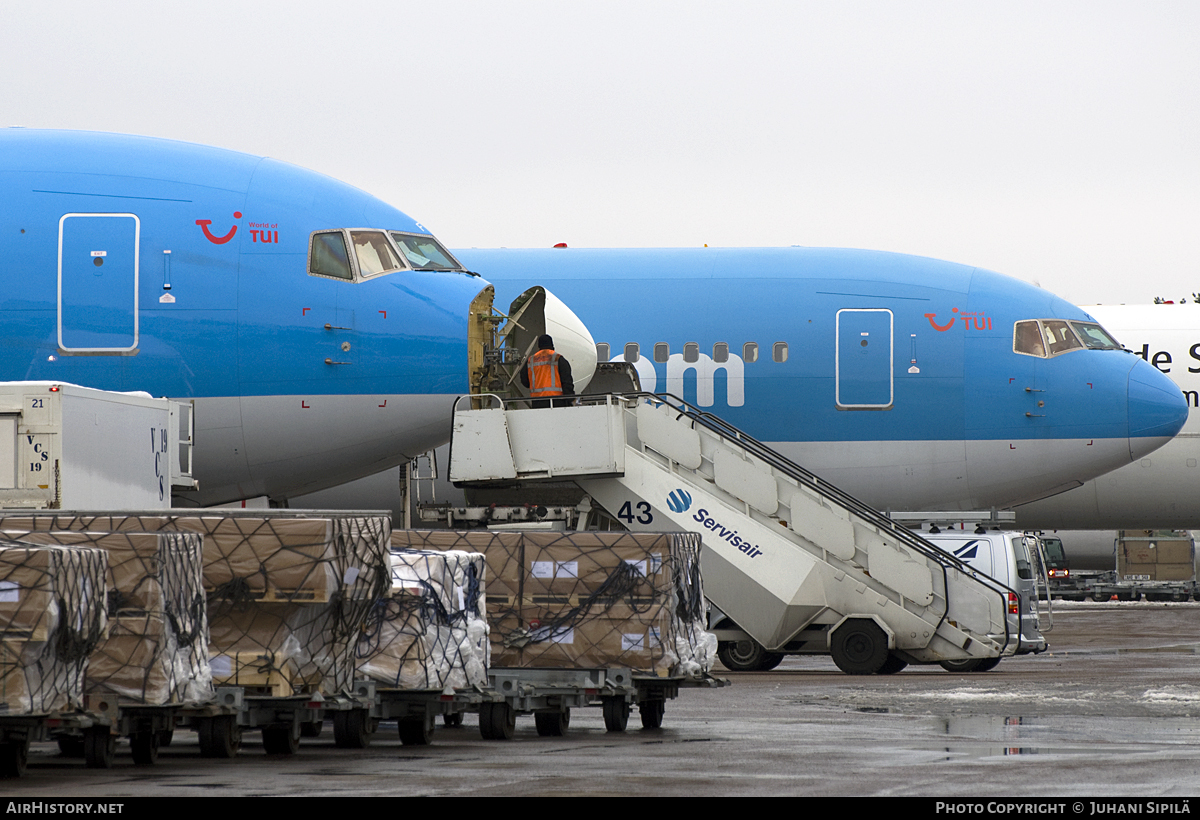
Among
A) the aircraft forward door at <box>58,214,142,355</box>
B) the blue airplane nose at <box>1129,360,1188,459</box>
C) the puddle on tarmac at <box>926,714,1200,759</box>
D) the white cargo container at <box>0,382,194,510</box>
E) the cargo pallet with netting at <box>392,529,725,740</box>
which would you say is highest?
the aircraft forward door at <box>58,214,142,355</box>

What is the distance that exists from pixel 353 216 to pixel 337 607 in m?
7.04

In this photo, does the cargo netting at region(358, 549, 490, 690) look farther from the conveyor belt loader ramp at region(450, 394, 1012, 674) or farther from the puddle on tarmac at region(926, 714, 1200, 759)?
the conveyor belt loader ramp at region(450, 394, 1012, 674)

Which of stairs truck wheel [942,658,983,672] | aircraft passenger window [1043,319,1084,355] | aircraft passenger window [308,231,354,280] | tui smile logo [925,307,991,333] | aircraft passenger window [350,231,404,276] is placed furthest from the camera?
aircraft passenger window [1043,319,1084,355]

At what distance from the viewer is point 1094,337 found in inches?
940

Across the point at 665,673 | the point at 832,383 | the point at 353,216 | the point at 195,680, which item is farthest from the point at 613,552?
the point at 832,383

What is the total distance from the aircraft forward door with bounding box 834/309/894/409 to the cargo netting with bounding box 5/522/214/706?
13391 millimetres

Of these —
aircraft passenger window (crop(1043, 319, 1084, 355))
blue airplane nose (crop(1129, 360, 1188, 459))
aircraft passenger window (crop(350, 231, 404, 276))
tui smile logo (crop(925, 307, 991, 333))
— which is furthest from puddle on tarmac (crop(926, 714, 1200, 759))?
aircraft passenger window (crop(1043, 319, 1084, 355))

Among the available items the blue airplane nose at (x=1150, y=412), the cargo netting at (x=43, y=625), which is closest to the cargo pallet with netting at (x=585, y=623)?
the cargo netting at (x=43, y=625)

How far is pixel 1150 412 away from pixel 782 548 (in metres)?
6.56

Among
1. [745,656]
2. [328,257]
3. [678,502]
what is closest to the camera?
[328,257]

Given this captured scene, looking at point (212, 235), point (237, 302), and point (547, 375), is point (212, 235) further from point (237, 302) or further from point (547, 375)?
point (547, 375)

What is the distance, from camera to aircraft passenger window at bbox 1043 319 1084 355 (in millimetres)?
23422

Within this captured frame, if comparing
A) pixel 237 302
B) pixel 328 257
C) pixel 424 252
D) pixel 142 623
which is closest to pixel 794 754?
pixel 142 623
